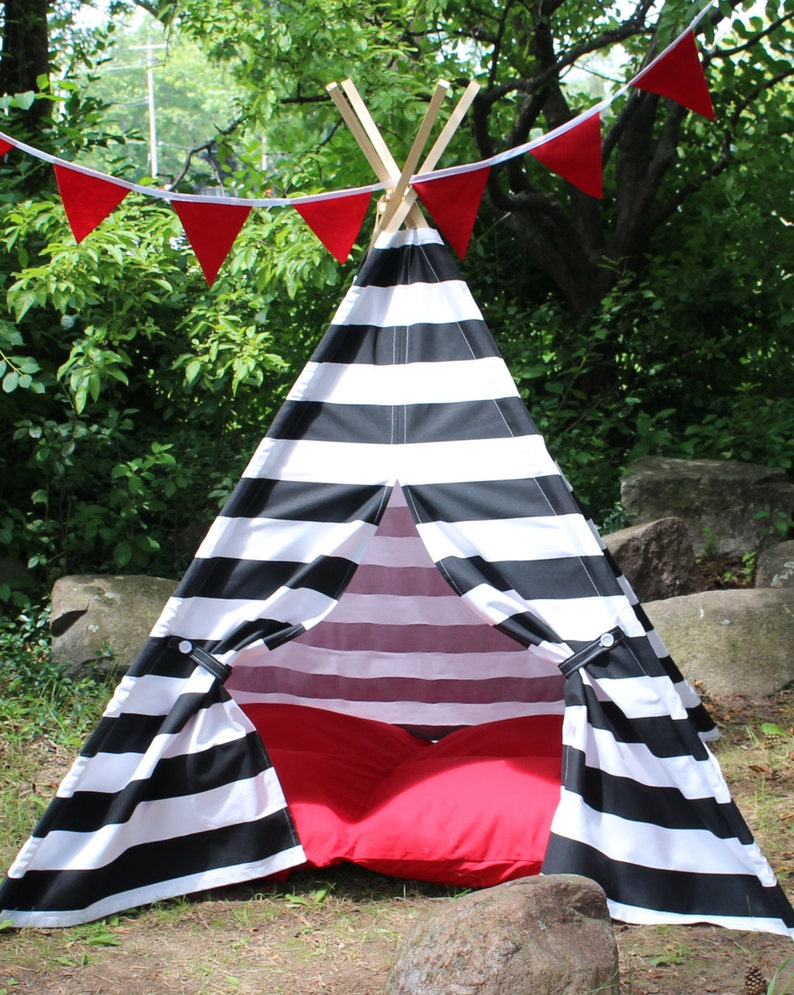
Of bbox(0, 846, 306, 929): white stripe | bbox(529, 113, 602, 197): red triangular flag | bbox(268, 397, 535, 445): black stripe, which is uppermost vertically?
bbox(529, 113, 602, 197): red triangular flag

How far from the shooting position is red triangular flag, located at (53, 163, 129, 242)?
3285 mm

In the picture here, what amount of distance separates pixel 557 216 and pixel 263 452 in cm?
468

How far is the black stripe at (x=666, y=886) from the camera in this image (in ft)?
8.84

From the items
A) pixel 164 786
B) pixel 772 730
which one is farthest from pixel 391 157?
pixel 772 730

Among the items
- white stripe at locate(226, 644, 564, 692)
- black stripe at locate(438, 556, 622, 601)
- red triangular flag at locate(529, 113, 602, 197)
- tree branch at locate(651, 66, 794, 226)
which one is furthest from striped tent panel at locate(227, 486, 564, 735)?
tree branch at locate(651, 66, 794, 226)

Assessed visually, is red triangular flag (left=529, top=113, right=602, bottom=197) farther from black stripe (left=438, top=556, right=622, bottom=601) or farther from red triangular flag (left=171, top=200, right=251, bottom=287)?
black stripe (left=438, top=556, right=622, bottom=601)

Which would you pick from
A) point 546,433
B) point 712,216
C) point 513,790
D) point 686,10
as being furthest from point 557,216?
point 513,790

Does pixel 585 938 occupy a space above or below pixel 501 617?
below

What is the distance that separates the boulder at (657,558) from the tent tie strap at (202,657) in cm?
293

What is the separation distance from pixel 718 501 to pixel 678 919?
13.0ft

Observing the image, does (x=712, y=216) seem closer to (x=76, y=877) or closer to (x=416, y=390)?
(x=416, y=390)

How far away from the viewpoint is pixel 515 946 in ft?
6.91

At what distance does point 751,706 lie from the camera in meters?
4.59

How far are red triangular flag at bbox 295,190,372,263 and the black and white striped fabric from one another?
215 millimetres
